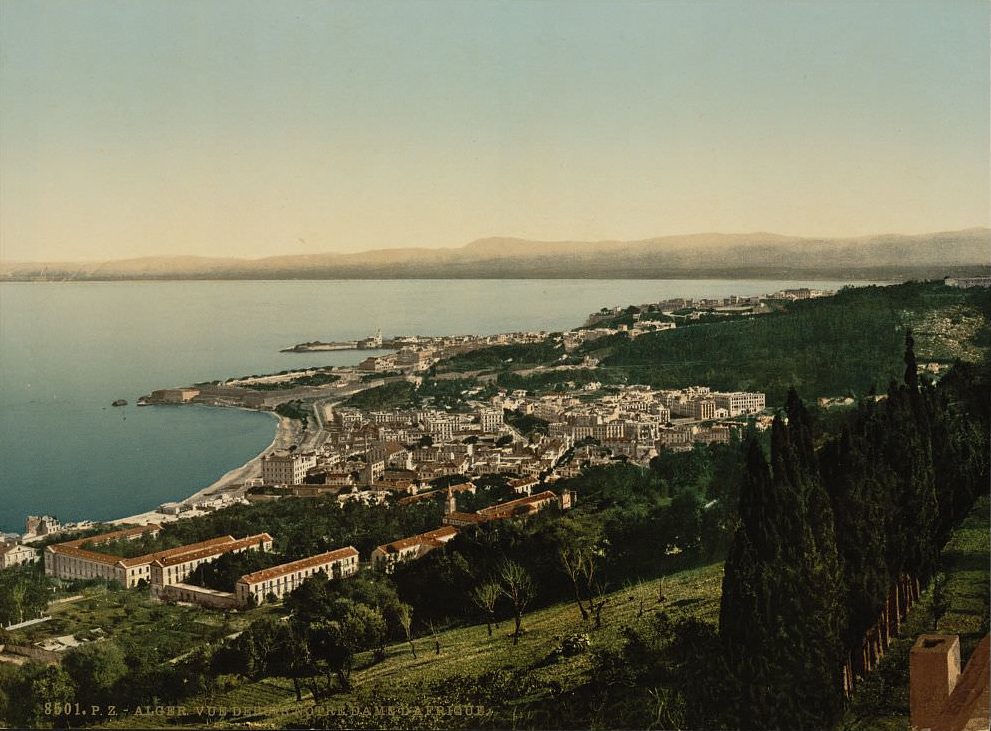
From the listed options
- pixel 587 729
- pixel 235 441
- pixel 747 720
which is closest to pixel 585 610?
pixel 587 729

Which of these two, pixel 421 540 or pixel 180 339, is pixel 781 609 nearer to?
pixel 421 540

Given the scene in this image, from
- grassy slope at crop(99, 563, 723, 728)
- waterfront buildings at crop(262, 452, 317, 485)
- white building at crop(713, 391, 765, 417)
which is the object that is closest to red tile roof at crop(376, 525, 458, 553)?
grassy slope at crop(99, 563, 723, 728)

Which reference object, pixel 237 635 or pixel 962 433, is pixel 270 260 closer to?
pixel 237 635

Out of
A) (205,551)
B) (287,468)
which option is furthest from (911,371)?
(205,551)

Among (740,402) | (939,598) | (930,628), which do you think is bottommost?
(930,628)

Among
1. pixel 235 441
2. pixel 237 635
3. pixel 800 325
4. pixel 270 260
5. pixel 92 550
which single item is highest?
pixel 270 260

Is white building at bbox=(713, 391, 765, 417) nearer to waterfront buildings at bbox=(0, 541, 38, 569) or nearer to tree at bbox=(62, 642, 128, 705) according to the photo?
tree at bbox=(62, 642, 128, 705)

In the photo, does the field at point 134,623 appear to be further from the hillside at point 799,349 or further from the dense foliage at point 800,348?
the dense foliage at point 800,348
